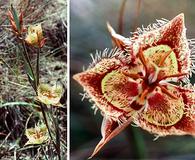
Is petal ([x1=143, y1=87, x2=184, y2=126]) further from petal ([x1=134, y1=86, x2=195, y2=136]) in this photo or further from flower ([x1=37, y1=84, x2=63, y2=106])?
flower ([x1=37, y1=84, x2=63, y2=106])

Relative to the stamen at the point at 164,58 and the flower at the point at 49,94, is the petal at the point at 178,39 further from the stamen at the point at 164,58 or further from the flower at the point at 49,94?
the flower at the point at 49,94

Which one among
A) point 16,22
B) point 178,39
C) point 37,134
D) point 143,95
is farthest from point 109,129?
point 16,22

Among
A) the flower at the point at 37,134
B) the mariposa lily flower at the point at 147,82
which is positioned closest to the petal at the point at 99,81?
the mariposa lily flower at the point at 147,82

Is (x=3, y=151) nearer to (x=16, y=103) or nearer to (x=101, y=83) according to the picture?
(x=16, y=103)

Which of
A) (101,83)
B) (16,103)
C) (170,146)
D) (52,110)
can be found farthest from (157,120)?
(16,103)

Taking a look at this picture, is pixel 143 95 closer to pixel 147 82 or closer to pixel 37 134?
pixel 147 82
